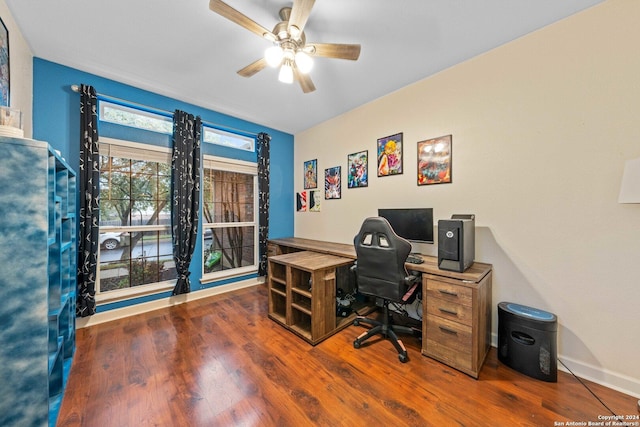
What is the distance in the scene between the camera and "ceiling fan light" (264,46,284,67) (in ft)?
5.34

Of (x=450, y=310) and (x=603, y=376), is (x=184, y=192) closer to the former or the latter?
(x=450, y=310)

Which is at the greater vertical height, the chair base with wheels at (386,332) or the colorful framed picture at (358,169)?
the colorful framed picture at (358,169)

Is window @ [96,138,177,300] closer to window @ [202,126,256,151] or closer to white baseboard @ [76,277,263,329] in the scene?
white baseboard @ [76,277,263,329]

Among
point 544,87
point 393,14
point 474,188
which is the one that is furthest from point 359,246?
point 544,87

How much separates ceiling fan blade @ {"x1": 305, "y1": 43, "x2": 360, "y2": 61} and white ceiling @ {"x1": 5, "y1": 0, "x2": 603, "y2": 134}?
0.75 feet

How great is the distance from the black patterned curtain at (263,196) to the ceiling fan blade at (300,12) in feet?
7.61

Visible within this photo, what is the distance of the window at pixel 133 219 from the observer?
2.58m

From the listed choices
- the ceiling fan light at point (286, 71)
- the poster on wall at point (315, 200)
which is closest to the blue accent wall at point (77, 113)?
the poster on wall at point (315, 200)

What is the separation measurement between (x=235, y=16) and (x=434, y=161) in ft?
7.12

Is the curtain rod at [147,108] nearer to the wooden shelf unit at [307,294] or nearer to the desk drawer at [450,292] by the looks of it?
the wooden shelf unit at [307,294]

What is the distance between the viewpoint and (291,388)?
1575 millimetres

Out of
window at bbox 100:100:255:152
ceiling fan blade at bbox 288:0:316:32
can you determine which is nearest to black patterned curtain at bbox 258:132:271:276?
window at bbox 100:100:255:152

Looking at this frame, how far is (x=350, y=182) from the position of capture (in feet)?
10.8

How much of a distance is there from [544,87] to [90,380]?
418 cm
